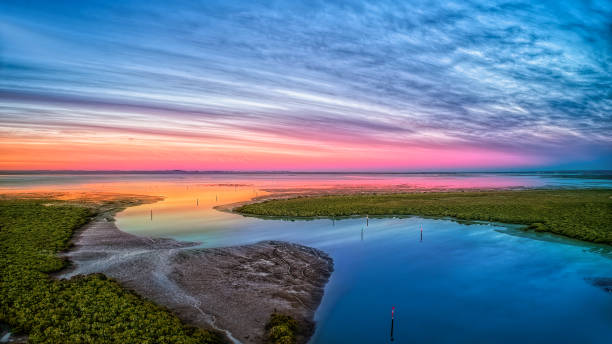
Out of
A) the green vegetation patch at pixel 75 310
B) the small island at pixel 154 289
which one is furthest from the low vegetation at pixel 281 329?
the green vegetation patch at pixel 75 310

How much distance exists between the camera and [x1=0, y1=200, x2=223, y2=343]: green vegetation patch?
12.8 m

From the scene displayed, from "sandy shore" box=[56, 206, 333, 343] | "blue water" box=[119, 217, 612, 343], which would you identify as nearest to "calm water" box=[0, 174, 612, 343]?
"blue water" box=[119, 217, 612, 343]

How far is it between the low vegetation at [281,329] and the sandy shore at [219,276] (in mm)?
380

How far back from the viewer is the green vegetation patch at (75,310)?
504 inches

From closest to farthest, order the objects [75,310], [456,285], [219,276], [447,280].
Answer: [75,310] → [456,285] → [219,276] → [447,280]

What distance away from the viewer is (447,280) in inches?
868

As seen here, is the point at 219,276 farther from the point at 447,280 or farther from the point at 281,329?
the point at 447,280

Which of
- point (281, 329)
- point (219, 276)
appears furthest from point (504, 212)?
point (281, 329)

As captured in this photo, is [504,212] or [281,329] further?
[504,212]

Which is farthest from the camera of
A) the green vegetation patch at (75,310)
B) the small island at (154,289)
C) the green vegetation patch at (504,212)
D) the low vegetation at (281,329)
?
the green vegetation patch at (504,212)

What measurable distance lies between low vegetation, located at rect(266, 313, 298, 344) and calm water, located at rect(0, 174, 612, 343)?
115cm

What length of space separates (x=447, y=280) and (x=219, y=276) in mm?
15332

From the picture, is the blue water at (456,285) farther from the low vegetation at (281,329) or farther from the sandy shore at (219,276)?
the sandy shore at (219,276)

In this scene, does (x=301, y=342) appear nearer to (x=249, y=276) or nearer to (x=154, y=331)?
(x=154, y=331)
